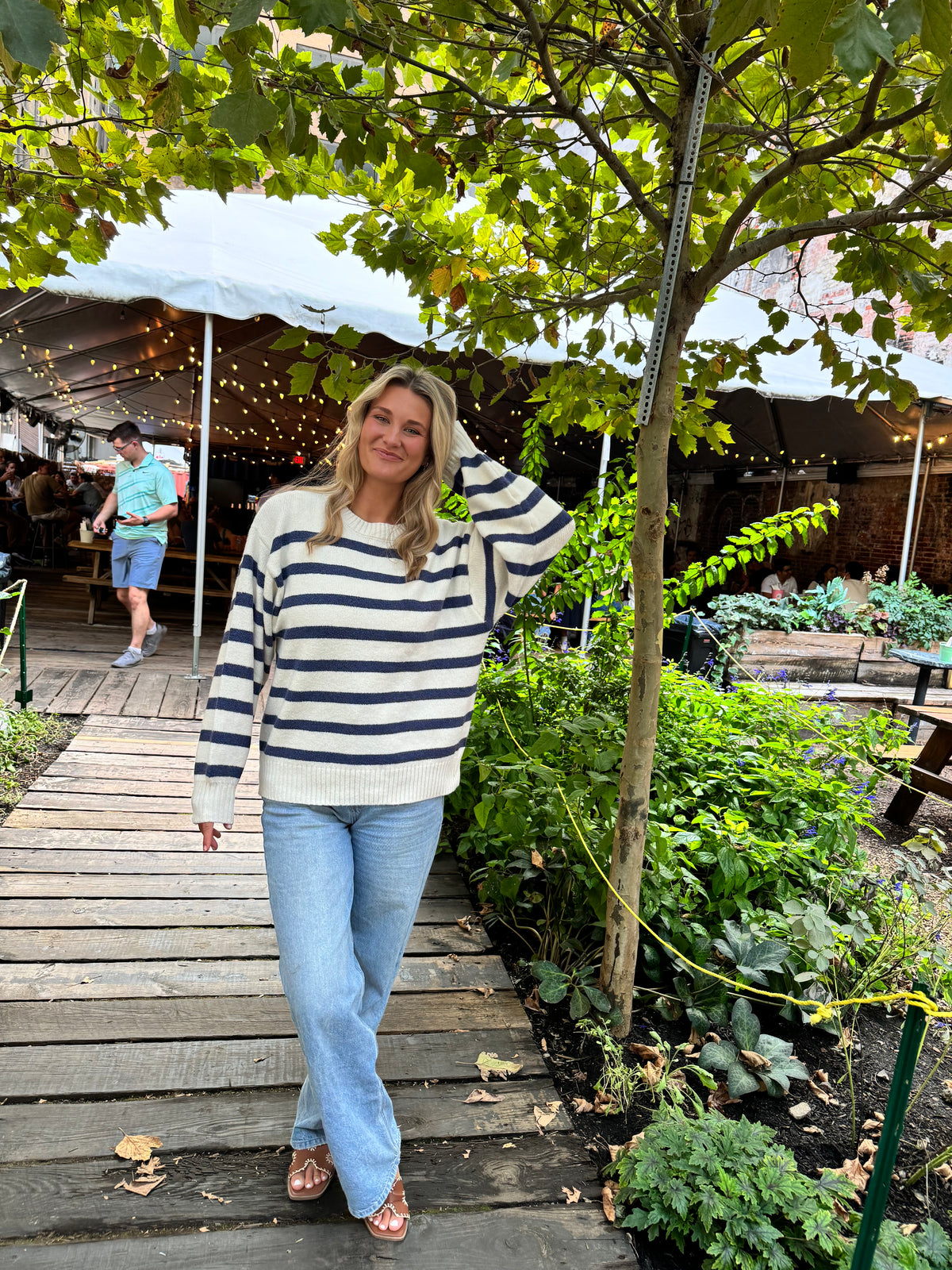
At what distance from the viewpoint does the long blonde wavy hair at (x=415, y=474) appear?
5.04 feet

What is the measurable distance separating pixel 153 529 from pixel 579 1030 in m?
4.57

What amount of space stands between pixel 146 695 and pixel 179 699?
233 millimetres

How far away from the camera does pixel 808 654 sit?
21.3 ft

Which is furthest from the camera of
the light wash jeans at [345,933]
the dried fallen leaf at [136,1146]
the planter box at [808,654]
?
the planter box at [808,654]

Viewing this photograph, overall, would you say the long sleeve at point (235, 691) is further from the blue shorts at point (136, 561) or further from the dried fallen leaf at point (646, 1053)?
the blue shorts at point (136, 561)

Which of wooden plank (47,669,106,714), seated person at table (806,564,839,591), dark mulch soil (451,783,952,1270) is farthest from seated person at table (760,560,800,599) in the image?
Result: dark mulch soil (451,783,952,1270)

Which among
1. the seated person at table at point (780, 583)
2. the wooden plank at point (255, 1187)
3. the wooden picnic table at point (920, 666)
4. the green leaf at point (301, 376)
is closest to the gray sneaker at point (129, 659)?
the green leaf at point (301, 376)

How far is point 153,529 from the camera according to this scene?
18.1 ft

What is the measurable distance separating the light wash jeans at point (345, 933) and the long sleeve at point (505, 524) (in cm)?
49

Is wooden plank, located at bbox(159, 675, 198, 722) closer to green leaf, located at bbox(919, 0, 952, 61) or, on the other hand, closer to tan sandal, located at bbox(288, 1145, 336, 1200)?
tan sandal, located at bbox(288, 1145, 336, 1200)

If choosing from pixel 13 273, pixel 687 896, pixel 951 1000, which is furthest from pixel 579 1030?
pixel 13 273

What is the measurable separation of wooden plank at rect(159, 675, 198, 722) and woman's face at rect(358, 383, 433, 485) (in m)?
3.53

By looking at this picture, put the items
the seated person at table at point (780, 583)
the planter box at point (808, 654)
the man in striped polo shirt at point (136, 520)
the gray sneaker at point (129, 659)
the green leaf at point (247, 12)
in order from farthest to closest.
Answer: the seated person at table at point (780, 583) < the planter box at point (808, 654) < the gray sneaker at point (129, 659) < the man in striped polo shirt at point (136, 520) < the green leaf at point (247, 12)

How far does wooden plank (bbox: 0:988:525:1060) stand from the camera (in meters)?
1.99
